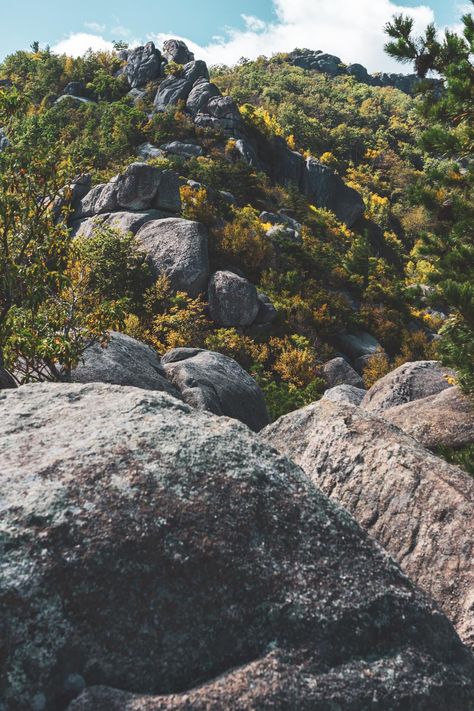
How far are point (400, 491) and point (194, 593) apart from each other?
11.3 feet

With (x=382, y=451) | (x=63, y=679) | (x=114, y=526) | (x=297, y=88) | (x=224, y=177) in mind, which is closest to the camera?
(x=63, y=679)

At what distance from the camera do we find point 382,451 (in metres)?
5.85

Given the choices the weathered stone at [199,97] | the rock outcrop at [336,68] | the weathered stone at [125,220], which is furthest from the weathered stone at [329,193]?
the rock outcrop at [336,68]

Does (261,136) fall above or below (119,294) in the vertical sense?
above

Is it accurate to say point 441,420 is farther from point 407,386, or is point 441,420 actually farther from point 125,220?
point 125,220

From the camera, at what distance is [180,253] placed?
22469mm

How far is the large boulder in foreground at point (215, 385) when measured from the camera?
11.7 metres

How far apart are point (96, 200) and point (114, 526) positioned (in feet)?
89.8

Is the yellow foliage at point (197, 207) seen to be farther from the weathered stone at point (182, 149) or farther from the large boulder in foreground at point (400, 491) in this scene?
the large boulder in foreground at point (400, 491)

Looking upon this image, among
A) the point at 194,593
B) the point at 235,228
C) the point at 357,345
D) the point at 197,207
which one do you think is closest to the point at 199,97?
the point at 197,207

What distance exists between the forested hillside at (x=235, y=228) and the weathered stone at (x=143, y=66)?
0.54ft

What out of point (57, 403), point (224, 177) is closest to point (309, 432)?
point (57, 403)

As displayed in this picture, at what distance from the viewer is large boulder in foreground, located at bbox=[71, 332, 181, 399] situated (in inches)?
395

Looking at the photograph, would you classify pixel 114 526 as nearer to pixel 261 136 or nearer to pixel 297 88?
pixel 261 136
